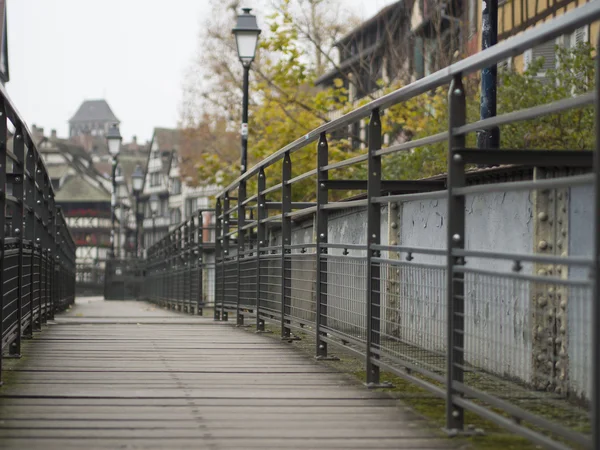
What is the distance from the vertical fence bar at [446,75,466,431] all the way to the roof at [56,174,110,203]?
326 ft

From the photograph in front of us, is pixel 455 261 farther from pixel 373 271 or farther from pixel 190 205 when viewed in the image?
pixel 190 205

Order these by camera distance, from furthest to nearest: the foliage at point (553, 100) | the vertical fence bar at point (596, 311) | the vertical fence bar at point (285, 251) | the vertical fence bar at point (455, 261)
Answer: the foliage at point (553, 100), the vertical fence bar at point (285, 251), the vertical fence bar at point (455, 261), the vertical fence bar at point (596, 311)

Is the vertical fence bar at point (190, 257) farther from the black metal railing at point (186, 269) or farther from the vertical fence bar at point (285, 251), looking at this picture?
the vertical fence bar at point (285, 251)

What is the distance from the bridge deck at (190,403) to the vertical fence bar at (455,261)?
18 centimetres

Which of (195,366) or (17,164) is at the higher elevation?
(17,164)

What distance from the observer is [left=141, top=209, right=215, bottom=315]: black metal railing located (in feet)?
60.7

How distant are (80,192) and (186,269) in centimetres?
8540

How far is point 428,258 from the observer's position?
8078 millimetres

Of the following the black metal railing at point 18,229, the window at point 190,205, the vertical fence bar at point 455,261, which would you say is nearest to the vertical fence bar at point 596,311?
the vertical fence bar at point 455,261

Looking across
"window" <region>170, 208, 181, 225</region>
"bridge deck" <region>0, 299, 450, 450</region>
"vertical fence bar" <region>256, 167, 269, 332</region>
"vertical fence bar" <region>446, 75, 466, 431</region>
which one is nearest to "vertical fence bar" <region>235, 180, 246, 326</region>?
"vertical fence bar" <region>256, 167, 269, 332</region>

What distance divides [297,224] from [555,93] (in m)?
4.43

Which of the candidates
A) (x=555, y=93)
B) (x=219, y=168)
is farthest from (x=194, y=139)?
(x=555, y=93)

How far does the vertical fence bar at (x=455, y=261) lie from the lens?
15.4 ft

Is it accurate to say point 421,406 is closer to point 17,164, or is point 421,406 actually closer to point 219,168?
point 17,164
